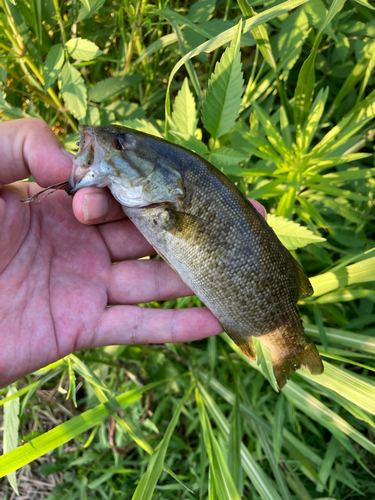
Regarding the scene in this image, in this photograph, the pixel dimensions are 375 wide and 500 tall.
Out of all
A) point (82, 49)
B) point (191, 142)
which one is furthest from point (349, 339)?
A: point (82, 49)

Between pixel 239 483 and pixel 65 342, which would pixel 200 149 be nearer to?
pixel 65 342

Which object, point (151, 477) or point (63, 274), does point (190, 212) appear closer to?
point (63, 274)

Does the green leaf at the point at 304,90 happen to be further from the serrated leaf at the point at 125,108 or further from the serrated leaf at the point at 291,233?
the serrated leaf at the point at 125,108

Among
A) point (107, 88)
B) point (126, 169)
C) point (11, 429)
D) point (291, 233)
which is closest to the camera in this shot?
point (126, 169)

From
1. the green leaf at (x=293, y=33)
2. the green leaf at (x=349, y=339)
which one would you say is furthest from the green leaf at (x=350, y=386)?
the green leaf at (x=293, y=33)

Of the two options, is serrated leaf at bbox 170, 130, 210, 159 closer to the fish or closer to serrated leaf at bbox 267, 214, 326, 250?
the fish

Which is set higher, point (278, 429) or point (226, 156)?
point (226, 156)
